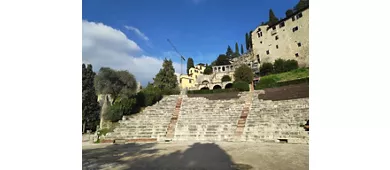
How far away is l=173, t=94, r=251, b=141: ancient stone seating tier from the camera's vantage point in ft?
39.5

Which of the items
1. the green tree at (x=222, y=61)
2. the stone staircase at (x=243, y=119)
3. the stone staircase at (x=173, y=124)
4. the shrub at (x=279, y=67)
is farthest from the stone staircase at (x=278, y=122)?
the green tree at (x=222, y=61)

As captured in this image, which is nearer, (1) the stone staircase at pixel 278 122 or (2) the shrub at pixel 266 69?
(1) the stone staircase at pixel 278 122

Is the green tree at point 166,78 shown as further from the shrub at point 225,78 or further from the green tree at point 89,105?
the green tree at point 89,105

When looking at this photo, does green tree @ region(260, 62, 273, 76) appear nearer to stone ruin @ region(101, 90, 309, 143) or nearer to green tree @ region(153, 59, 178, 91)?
green tree @ region(153, 59, 178, 91)

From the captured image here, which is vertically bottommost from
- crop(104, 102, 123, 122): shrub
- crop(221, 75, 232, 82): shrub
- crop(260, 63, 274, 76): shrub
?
crop(104, 102, 123, 122): shrub

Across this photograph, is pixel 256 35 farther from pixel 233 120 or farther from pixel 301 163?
pixel 301 163

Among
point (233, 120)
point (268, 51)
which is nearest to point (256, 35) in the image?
point (268, 51)

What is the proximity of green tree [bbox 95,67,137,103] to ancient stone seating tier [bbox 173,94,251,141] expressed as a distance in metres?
4.56

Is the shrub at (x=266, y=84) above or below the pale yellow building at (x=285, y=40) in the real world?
below

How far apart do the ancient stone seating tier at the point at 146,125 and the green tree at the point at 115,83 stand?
2.16m

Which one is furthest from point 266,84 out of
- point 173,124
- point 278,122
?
point 173,124

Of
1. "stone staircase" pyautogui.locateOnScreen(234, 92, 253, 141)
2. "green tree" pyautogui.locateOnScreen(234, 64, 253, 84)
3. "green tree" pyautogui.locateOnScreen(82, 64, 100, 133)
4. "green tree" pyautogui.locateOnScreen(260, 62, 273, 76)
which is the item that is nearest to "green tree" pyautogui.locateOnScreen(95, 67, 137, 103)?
"green tree" pyautogui.locateOnScreen(82, 64, 100, 133)

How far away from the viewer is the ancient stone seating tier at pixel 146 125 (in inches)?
492

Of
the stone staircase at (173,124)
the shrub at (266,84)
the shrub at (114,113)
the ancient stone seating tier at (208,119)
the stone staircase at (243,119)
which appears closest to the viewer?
the stone staircase at (243,119)
